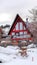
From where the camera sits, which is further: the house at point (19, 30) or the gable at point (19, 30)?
the gable at point (19, 30)

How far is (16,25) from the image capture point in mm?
32969

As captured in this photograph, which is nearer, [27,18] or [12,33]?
[27,18]

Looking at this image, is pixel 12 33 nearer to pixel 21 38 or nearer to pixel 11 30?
pixel 11 30

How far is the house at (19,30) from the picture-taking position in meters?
31.0

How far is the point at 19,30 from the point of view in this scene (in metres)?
32.2

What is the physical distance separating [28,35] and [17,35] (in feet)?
6.09

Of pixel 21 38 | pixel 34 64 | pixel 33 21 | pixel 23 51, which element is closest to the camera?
pixel 34 64

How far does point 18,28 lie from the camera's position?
32.2 meters

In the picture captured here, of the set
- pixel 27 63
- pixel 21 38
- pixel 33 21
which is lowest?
pixel 21 38

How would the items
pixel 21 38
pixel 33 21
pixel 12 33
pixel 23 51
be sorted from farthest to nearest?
pixel 12 33, pixel 21 38, pixel 33 21, pixel 23 51

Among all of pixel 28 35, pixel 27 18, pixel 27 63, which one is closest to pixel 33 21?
pixel 27 18

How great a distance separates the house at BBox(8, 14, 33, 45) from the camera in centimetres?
3104

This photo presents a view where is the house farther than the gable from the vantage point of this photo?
No

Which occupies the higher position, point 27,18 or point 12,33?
point 27,18
